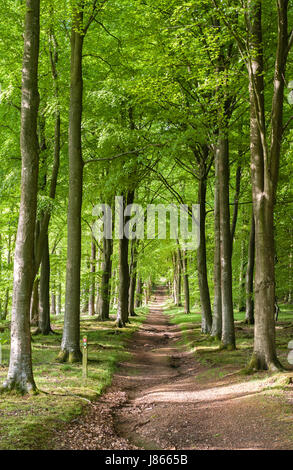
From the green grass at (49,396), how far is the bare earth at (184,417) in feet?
0.83

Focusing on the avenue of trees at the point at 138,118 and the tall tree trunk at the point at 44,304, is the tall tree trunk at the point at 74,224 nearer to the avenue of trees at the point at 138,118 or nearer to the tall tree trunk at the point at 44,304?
the avenue of trees at the point at 138,118

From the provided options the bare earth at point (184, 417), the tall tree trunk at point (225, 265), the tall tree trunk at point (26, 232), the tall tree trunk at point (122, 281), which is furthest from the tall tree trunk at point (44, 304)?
the tall tree trunk at point (26, 232)

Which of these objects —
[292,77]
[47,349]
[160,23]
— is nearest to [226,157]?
[292,77]

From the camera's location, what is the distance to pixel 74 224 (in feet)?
41.1

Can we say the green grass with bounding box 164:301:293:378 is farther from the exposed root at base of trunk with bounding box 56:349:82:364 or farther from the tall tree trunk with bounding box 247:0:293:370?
the exposed root at base of trunk with bounding box 56:349:82:364

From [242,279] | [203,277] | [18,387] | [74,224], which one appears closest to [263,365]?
[18,387]

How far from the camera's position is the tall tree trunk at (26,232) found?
7.80 m

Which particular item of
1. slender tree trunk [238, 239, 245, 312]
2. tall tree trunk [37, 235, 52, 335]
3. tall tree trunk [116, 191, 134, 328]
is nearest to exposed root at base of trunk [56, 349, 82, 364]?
tall tree trunk [37, 235, 52, 335]

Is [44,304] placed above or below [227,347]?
above

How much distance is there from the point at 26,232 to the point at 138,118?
14.6m

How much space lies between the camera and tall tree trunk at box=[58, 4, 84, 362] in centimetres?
1209

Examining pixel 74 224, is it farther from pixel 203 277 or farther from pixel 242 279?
pixel 242 279
